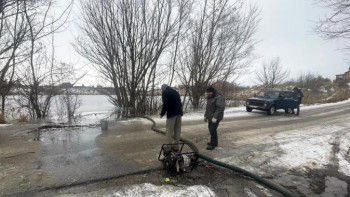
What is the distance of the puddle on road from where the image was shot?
15.7 ft

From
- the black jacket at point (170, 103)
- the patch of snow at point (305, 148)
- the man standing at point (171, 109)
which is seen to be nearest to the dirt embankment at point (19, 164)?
the man standing at point (171, 109)

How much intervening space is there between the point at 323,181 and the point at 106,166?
15.8 ft

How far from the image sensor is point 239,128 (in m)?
10.5

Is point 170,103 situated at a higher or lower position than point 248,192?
higher

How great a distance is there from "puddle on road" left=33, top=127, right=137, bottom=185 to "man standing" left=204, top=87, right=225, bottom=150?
9.05 ft

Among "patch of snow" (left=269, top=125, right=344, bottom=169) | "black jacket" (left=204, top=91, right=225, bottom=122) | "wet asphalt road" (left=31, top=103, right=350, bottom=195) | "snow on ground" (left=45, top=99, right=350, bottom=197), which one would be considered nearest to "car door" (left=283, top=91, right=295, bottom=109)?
"snow on ground" (left=45, top=99, right=350, bottom=197)

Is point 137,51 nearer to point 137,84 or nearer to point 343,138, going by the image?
point 137,84

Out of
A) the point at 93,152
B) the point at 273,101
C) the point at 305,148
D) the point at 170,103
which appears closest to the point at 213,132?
the point at 170,103

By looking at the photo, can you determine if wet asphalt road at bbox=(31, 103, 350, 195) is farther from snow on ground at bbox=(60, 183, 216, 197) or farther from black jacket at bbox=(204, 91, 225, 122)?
black jacket at bbox=(204, 91, 225, 122)

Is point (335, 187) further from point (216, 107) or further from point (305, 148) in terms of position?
point (216, 107)

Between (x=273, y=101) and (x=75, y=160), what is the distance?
→ 1428 cm

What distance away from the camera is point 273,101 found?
16.4 metres

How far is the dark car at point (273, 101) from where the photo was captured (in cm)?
1630

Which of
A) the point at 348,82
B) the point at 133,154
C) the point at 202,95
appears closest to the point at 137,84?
the point at 202,95
